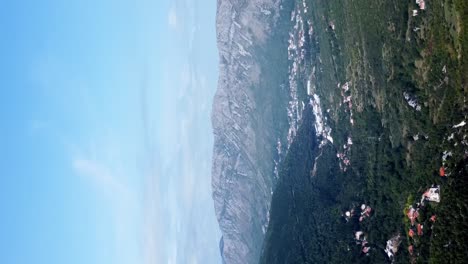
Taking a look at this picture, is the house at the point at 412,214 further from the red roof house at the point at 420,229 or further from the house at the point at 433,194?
the house at the point at 433,194

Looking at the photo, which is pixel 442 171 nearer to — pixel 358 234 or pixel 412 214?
pixel 412 214

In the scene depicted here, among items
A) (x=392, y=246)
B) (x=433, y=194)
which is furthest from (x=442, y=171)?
(x=392, y=246)

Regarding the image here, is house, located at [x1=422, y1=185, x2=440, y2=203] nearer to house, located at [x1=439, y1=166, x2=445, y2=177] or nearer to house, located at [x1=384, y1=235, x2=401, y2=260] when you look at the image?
house, located at [x1=439, y1=166, x2=445, y2=177]

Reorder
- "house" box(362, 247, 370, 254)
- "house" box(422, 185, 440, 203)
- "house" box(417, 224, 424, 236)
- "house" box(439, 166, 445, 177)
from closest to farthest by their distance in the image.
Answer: "house" box(439, 166, 445, 177)
"house" box(422, 185, 440, 203)
"house" box(417, 224, 424, 236)
"house" box(362, 247, 370, 254)

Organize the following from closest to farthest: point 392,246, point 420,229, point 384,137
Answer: point 420,229, point 392,246, point 384,137

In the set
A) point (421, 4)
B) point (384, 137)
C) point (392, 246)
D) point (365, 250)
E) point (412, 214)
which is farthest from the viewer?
point (384, 137)

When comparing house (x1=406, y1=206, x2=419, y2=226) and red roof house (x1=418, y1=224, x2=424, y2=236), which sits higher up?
house (x1=406, y1=206, x2=419, y2=226)

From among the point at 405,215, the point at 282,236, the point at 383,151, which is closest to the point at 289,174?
the point at 282,236

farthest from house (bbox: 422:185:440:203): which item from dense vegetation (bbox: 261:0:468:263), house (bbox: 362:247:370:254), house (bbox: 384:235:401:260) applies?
house (bbox: 362:247:370:254)

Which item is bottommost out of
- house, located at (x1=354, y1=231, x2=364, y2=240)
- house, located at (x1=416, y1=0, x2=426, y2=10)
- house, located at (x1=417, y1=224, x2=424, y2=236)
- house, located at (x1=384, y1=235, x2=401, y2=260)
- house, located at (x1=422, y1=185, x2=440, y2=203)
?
house, located at (x1=384, y1=235, x2=401, y2=260)
